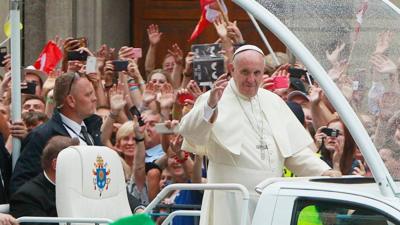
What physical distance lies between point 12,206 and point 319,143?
119 inches

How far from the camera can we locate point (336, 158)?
30.9 ft

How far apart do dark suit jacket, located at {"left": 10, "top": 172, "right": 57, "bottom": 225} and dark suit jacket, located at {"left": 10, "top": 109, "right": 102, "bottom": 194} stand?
11.3 inches

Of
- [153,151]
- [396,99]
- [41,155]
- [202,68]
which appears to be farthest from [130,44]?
[396,99]

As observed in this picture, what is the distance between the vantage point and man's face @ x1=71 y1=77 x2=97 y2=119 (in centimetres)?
884

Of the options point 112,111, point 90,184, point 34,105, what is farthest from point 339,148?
point 34,105

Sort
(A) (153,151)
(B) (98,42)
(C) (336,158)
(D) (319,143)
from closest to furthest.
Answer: (C) (336,158) < (D) (319,143) < (A) (153,151) < (B) (98,42)

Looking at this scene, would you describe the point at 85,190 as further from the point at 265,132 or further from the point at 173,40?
the point at 173,40

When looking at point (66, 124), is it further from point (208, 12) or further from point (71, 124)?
point (208, 12)

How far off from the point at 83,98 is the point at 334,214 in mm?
3203

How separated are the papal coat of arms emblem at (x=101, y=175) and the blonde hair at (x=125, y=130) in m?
3.10

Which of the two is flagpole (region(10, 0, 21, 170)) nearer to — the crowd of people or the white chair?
the crowd of people

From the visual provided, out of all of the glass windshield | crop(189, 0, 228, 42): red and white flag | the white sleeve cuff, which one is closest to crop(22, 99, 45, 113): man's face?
crop(189, 0, 228, 42): red and white flag

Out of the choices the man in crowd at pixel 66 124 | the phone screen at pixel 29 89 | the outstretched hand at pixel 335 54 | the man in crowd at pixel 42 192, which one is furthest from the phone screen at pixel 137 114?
the outstretched hand at pixel 335 54

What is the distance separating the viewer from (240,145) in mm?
7824
